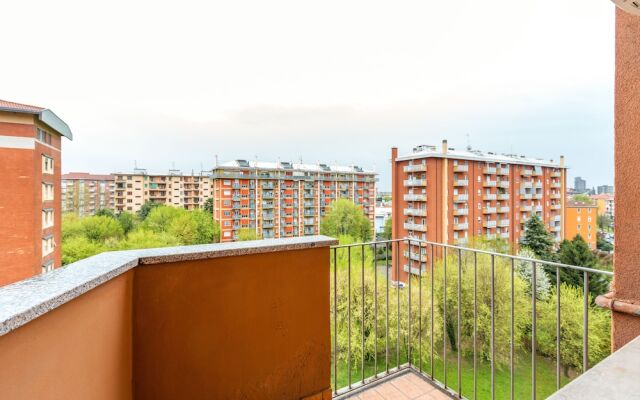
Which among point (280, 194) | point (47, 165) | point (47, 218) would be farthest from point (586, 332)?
point (280, 194)

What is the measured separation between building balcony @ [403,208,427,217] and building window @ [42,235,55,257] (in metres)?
22.0

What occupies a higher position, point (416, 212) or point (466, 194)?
point (466, 194)

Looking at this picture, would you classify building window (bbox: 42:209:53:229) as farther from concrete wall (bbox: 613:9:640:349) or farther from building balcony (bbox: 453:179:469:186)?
building balcony (bbox: 453:179:469:186)

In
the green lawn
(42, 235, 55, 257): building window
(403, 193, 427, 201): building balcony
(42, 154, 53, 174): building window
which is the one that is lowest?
the green lawn

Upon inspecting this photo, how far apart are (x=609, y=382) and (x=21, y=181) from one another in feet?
29.4

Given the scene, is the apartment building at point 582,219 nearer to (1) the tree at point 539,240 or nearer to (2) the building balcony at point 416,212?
(1) the tree at point 539,240

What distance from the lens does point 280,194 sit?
3481 cm

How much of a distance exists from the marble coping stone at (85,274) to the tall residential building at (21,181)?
615cm

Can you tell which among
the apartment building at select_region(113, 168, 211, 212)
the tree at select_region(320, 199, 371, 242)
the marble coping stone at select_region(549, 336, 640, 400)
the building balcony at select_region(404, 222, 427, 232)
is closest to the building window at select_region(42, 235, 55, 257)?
the marble coping stone at select_region(549, 336, 640, 400)

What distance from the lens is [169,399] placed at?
4.43ft

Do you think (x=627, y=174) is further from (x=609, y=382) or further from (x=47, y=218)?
(x=47, y=218)

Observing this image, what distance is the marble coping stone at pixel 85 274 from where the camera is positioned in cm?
67

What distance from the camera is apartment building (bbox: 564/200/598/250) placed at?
29.2 metres

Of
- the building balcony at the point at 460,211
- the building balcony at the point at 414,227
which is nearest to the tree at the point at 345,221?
the building balcony at the point at 414,227
